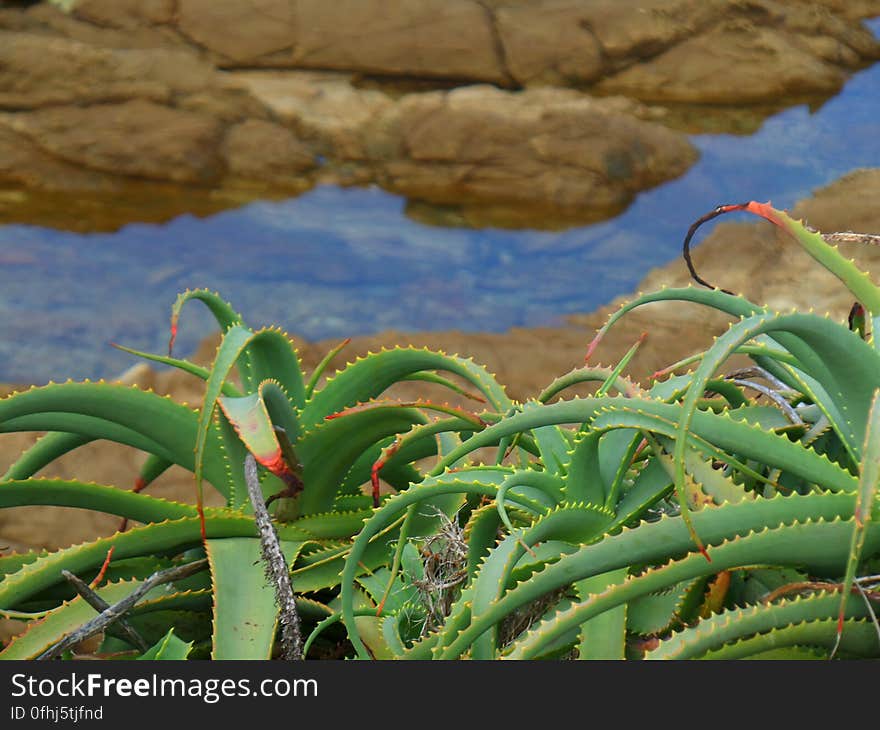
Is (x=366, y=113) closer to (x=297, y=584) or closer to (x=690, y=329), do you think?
(x=690, y=329)

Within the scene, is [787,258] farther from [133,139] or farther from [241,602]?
[241,602]

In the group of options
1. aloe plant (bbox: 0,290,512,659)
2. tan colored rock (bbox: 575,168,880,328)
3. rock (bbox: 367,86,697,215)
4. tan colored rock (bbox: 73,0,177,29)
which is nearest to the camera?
aloe plant (bbox: 0,290,512,659)

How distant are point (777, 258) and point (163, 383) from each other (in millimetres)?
3416

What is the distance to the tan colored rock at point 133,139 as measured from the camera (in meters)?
7.68

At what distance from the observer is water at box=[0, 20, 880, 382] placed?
7168mm

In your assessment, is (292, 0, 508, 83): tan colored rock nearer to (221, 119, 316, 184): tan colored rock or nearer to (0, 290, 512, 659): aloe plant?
(221, 119, 316, 184): tan colored rock

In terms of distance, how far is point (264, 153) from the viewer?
7730 mm

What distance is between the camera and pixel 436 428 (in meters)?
1.65

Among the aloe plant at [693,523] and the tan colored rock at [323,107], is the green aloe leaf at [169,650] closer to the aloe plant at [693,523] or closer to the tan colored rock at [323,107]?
the aloe plant at [693,523]

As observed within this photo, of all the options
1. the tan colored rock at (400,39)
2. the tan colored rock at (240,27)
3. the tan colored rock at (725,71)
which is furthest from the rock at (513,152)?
the tan colored rock at (240,27)

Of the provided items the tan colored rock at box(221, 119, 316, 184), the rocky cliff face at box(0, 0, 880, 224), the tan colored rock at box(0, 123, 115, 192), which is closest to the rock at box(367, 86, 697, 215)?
the rocky cliff face at box(0, 0, 880, 224)

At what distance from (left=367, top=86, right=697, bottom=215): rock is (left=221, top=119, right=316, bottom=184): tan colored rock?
0.51 metres

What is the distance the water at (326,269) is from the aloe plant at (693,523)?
5.54 m

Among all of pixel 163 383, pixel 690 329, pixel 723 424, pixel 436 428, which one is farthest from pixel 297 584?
pixel 690 329
